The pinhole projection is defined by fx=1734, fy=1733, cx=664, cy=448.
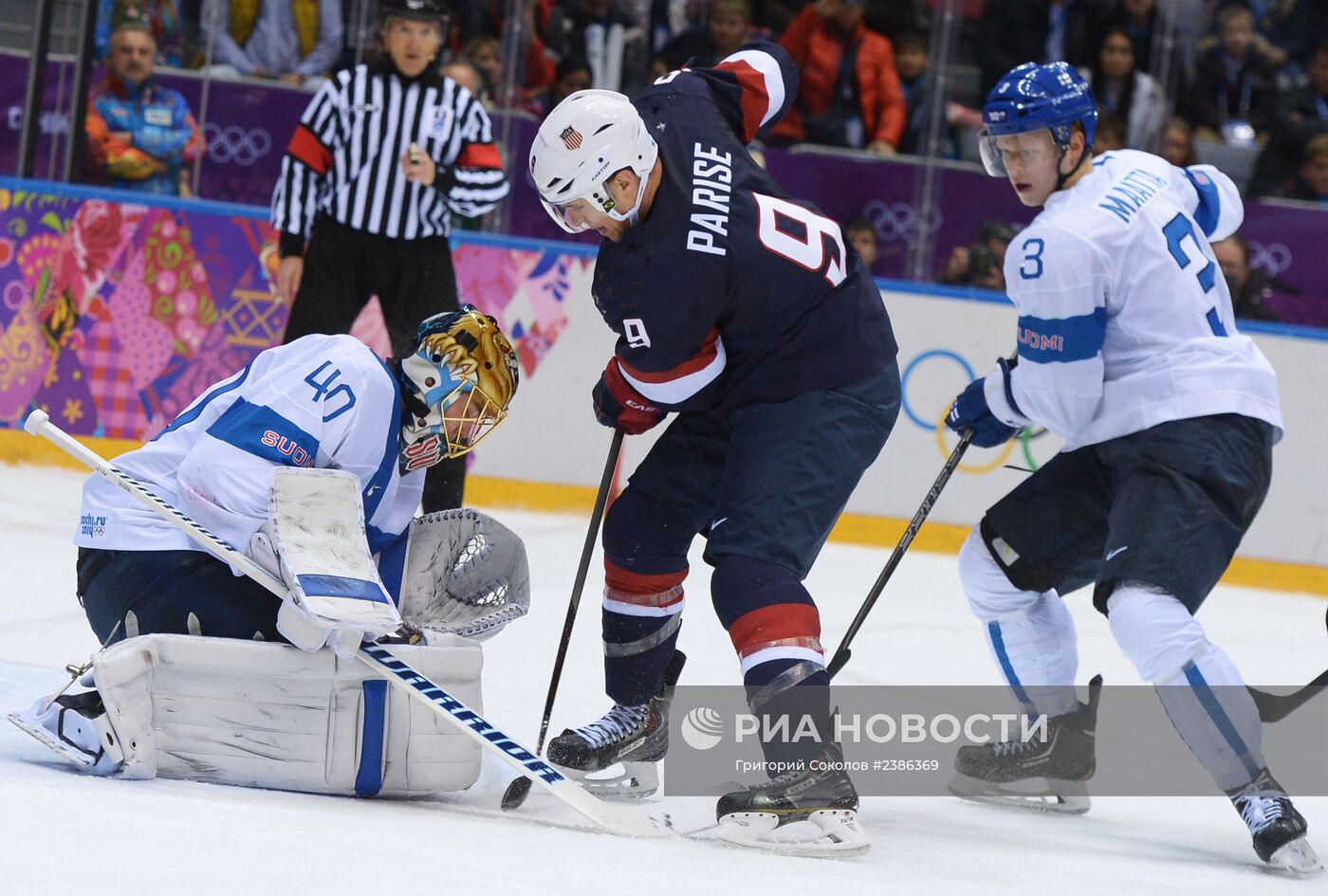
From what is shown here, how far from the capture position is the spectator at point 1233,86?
7.54 meters

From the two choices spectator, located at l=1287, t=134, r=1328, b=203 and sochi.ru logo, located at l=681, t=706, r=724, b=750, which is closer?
sochi.ru logo, located at l=681, t=706, r=724, b=750

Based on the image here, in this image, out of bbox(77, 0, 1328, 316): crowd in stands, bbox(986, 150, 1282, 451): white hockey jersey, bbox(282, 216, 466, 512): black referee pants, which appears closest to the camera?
bbox(986, 150, 1282, 451): white hockey jersey

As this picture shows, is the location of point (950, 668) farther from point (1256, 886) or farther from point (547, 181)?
point (547, 181)

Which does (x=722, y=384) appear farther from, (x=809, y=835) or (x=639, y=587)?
(x=809, y=835)

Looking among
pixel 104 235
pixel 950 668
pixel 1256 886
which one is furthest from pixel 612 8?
pixel 1256 886

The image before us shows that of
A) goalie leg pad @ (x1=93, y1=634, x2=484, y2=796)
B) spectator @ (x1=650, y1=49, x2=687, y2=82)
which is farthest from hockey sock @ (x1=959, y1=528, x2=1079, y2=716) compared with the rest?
spectator @ (x1=650, y1=49, x2=687, y2=82)

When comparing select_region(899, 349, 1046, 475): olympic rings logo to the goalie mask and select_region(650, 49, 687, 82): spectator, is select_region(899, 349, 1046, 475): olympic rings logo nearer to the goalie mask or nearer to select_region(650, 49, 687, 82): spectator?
select_region(650, 49, 687, 82): spectator

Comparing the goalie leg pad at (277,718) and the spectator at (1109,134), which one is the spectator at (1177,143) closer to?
the spectator at (1109,134)

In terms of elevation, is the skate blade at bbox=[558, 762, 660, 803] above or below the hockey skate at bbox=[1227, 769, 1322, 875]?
below

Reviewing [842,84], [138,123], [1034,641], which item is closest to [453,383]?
[1034,641]

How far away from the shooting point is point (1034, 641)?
3141mm

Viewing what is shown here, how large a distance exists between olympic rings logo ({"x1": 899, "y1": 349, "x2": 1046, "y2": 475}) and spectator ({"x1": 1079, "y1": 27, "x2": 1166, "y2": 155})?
1885 mm

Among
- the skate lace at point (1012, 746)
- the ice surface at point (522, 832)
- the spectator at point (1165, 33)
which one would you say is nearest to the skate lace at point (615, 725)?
the ice surface at point (522, 832)

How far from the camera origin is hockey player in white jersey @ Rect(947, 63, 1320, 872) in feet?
8.80
